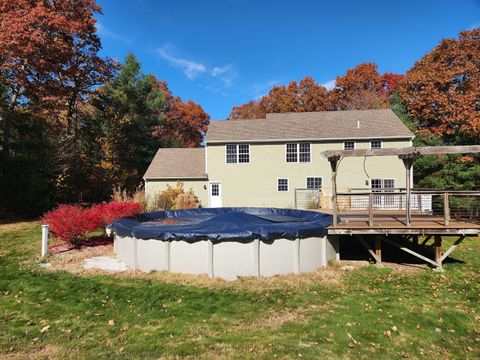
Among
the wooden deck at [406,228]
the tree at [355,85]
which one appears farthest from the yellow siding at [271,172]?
the tree at [355,85]

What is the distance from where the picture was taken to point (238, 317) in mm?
5707

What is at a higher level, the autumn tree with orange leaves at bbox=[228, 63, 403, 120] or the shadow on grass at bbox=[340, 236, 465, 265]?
the autumn tree with orange leaves at bbox=[228, 63, 403, 120]

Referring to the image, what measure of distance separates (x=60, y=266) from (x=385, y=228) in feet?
30.5

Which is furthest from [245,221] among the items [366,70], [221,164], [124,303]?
[366,70]

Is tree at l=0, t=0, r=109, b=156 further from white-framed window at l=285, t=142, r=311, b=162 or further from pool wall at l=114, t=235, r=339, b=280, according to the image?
white-framed window at l=285, t=142, r=311, b=162

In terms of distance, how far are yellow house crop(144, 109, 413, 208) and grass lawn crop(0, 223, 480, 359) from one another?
12567 millimetres

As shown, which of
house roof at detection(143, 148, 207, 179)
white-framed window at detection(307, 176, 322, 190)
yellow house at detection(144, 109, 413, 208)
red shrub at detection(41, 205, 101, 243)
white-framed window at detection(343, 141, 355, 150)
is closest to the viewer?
red shrub at detection(41, 205, 101, 243)

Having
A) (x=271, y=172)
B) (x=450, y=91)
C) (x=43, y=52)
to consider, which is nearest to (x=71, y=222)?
(x=43, y=52)

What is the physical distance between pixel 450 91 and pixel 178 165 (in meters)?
22.0

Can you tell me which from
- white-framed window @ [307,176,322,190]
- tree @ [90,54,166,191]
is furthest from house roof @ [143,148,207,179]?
white-framed window @ [307,176,322,190]

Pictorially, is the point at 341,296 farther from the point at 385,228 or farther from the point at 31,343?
the point at 31,343

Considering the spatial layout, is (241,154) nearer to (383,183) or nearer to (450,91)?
(383,183)

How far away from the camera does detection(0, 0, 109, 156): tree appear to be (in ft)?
55.3

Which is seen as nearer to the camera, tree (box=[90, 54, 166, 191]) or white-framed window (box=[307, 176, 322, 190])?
white-framed window (box=[307, 176, 322, 190])
